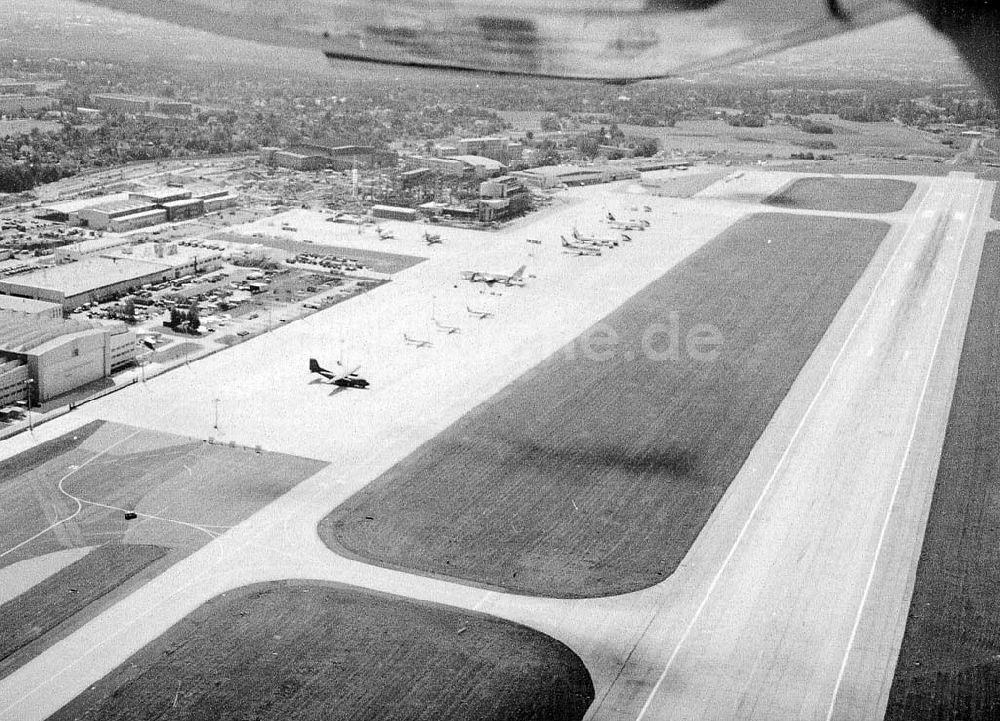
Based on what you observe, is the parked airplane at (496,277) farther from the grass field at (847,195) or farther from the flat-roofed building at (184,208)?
the grass field at (847,195)

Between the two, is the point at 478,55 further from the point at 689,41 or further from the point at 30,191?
the point at 30,191

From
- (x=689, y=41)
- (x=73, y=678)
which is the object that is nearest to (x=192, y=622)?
(x=73, y=678)

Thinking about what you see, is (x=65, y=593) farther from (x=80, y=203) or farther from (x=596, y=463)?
(x=80, y=203)

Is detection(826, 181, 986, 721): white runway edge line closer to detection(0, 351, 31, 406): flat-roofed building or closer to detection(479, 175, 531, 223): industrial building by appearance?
detection(0, 351, 31, 406): flat-roofed building

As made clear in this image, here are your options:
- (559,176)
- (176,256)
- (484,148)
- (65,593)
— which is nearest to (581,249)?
(176,256)

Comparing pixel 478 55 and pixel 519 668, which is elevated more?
pixel 478 55
